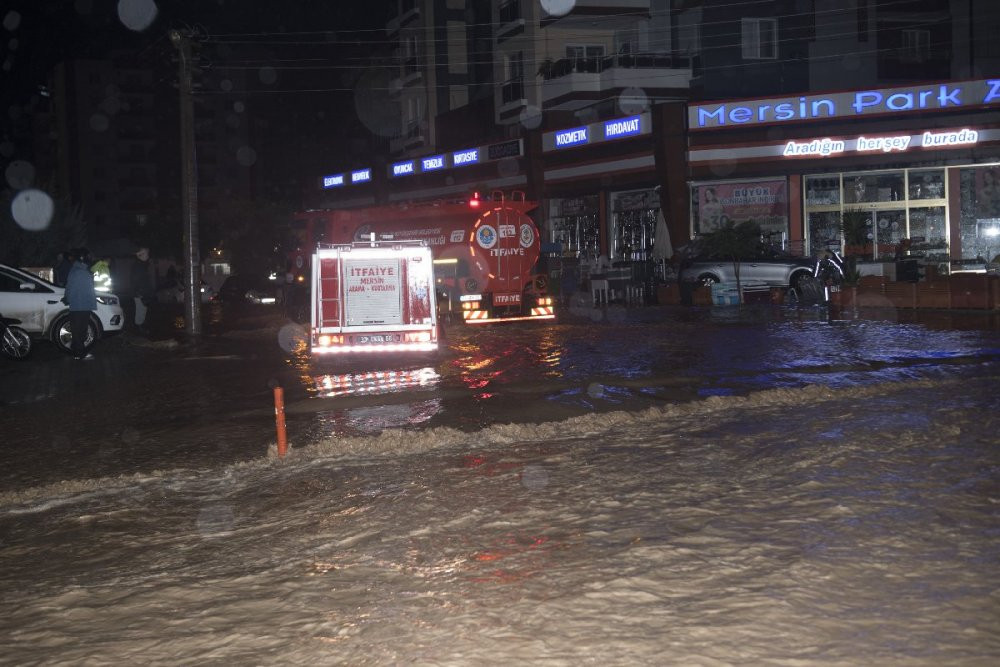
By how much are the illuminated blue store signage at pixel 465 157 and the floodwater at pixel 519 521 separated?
33598mm

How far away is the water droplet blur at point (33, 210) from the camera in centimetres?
2889

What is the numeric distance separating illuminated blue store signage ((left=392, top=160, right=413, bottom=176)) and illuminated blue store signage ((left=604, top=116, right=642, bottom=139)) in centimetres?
1583

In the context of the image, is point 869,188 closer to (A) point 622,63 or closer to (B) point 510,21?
(A) point 622,63

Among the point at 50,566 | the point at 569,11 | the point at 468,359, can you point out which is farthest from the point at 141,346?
the point at 569,11

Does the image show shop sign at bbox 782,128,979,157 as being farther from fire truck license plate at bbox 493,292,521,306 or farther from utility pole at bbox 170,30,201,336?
utility pole at bbox 170,30,201,336

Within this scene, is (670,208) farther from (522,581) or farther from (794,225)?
(522,581)

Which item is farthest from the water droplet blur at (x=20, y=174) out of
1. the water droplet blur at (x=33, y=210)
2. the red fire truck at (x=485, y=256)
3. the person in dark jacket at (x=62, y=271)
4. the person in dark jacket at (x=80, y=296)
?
the person in dark jacket at (x=80, y=296)

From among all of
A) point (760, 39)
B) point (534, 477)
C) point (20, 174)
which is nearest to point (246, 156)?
point (20, 174)

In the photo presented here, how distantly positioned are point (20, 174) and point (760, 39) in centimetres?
10681

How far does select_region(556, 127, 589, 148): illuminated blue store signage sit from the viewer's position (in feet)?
132

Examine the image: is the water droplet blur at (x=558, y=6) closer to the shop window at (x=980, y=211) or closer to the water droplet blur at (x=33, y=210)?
the shop window at (x=980, y=211)

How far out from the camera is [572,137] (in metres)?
40.9

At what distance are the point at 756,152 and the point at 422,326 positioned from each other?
21.7m

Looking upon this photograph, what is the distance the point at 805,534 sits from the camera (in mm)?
6203
